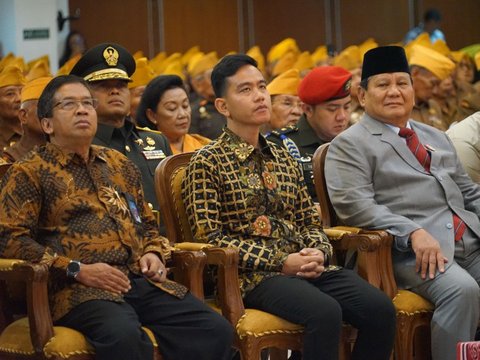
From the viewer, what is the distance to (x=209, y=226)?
3.60 metres

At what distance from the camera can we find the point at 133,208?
356cm

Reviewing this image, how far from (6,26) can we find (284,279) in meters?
8.12

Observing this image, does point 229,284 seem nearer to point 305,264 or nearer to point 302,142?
point 305,264

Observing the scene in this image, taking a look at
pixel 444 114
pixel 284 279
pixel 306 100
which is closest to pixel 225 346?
pixel 284 279

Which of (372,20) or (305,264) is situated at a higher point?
(372,20)

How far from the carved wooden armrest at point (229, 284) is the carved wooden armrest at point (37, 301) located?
0.62 m

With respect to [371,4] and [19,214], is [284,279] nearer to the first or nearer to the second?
[19,214]

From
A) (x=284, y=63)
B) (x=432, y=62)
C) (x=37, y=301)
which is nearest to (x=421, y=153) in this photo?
(x=37, y=301)

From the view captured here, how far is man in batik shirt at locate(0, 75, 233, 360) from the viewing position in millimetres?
3232

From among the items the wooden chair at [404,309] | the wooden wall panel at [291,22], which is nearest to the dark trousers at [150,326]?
the wooden chair at [404,309]

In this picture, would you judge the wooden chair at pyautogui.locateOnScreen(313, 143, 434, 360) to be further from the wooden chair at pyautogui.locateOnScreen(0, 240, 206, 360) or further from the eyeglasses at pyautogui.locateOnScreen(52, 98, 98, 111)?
the eyeglasses at pyautogui.locateOnScreen(52, 98, 98, 111)

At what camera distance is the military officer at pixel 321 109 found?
483cm

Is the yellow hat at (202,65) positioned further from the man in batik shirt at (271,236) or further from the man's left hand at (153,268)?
the man's left hand at (153,268)

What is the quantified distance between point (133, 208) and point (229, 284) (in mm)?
429
